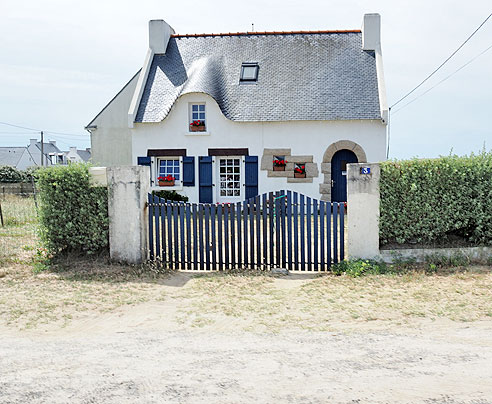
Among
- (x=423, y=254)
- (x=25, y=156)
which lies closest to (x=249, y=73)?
(x=423, y=254)

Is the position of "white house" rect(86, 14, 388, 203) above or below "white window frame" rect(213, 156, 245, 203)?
above

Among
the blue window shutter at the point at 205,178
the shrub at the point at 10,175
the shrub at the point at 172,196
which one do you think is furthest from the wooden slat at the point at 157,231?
the shrub at the point at 10,175

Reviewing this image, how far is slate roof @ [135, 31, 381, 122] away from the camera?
56.7 ft

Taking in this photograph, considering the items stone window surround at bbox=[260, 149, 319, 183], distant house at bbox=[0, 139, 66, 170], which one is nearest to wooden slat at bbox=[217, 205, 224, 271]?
stone window surround at bbox=[260, 149, 319, 183]

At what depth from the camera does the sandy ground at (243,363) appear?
12.7 ft

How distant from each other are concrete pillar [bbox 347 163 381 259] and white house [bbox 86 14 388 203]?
28.9 feet

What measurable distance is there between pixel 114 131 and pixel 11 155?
116 feet

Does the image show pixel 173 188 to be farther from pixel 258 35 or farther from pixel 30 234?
pixel 258 35

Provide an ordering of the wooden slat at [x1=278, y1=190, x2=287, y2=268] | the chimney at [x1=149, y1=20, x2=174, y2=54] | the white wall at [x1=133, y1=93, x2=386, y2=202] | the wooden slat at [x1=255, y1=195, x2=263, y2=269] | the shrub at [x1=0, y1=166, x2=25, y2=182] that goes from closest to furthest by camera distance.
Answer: the wooden slat at [x1=255, y1=195, x2=263, y2=269], the wooden slat at [x1=278, y1=190, x2=287, y2=268], the white wall at [x1=133, y1=93, x2=386, y2=202], the chimney at [x1=149, y1=20, x2=174, y2=54], the shrub at [x1=0, y1=166, x2=25, y2=182]

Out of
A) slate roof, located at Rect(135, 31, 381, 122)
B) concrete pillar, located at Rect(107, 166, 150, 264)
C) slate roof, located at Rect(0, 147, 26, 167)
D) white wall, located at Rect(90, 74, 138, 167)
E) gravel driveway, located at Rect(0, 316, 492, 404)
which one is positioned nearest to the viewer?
gravel driveway, located at Rect(0, 316, 492, 404)

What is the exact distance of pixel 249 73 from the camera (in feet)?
61.4

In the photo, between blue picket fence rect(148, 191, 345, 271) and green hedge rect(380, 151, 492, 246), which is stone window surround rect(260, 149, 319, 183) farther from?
green hedge rect(380, 151, 492, 246)

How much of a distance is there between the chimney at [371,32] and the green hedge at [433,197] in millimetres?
11408

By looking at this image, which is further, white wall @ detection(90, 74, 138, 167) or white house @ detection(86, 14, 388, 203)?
white wall @ detection(90, 74, 138, 167)
